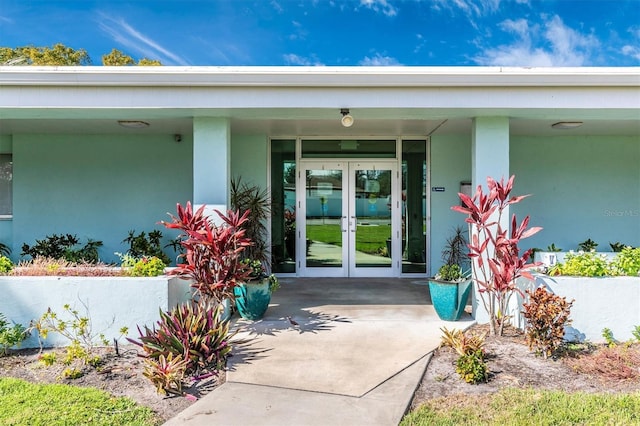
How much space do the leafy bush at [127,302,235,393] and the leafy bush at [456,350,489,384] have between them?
242 centimetres

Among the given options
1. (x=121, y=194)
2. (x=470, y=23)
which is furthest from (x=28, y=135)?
(x=470, y=23)

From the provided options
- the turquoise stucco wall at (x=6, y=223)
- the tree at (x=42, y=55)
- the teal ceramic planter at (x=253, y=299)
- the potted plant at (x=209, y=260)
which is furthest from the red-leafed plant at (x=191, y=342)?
the tree at (x=42, y=55)

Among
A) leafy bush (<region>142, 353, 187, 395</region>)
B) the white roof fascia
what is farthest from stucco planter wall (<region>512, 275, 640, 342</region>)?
leafy bush (<region>142, 353, 187, 395</region>)

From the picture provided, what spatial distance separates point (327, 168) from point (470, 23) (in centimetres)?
663

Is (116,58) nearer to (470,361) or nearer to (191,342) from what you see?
(191,342)

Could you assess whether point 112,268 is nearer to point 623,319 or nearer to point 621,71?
point 623,319

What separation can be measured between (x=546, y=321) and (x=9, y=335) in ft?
20.3

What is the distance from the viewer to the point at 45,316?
15.7ft

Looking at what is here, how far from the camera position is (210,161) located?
615cm

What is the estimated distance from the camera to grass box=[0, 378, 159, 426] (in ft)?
11.3

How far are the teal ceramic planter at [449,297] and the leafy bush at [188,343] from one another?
3.04 metres

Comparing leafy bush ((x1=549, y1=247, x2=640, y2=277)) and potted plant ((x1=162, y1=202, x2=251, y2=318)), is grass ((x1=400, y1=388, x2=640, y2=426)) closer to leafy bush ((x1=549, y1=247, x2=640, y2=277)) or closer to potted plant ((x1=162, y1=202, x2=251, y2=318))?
leafy bush ((x1=549, y1=247, x2=640, y2=277))

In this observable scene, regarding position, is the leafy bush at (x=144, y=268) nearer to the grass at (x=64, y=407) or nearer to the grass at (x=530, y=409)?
the grass at (x=64, y=407)

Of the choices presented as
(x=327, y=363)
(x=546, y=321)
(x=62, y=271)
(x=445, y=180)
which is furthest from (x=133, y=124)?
(x=546, y=321)
